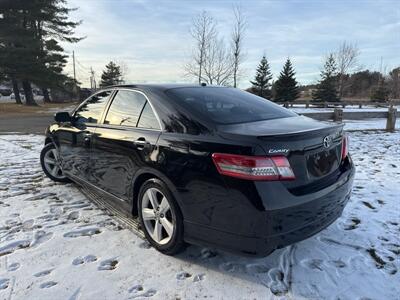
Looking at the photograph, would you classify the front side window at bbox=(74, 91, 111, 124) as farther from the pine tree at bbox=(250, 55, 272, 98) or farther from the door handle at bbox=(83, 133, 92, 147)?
the pine tree at bbox=(250, 55, 272, 98)

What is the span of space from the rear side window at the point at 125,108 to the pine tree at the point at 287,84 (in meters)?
42.4

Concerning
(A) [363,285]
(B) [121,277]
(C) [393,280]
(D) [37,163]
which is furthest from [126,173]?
(D) [37,163]

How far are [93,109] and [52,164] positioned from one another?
1.66 m

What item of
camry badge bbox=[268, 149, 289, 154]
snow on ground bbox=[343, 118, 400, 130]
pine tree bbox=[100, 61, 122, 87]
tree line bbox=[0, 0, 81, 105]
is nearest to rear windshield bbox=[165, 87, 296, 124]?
camry badge bbox=[268, 149, 289, 154]

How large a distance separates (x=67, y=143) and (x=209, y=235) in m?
2.90

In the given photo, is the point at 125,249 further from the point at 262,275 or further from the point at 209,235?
the point at 262,275

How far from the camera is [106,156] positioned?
379 centimetres

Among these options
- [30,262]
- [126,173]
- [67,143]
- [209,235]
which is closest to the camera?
[209,235]

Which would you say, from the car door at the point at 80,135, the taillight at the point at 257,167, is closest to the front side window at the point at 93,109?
the car door at the point at 80,135

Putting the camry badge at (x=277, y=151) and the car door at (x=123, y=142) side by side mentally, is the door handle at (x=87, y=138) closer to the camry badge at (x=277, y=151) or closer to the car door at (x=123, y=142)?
the car door at (x=123, y=142)

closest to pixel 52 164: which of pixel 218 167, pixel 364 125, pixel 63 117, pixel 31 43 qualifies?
pixel 63 117

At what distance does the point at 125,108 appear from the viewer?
3.70 m

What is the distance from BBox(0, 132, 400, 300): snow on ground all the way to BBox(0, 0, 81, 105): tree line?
86.1 ft

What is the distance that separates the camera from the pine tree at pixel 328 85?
47531 millimetres
